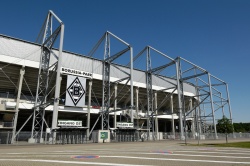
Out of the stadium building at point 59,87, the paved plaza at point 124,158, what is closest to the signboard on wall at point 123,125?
the stadium building at point 59,87

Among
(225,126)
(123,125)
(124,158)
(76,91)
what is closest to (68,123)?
(123,125)

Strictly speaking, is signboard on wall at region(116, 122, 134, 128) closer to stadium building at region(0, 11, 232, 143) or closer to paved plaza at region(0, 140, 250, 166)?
stadium building at region(0, 11, 232, 143)

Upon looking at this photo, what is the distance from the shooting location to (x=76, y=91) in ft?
133

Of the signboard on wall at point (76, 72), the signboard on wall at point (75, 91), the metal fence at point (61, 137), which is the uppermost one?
the signboard on wall at point (76, 72)

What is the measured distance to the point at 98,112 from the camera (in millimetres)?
46000

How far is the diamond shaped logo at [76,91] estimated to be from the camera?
1565 inches

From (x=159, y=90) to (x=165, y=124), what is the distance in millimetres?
19684

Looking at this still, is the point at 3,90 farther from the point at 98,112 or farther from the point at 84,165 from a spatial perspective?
the point at 84,165

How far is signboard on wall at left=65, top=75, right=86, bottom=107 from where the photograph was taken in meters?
39.4

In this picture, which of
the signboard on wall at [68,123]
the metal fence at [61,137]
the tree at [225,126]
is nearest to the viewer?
the metal fence at [61,137]

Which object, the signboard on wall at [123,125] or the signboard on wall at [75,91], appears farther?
the signboard on wall at [75,91]

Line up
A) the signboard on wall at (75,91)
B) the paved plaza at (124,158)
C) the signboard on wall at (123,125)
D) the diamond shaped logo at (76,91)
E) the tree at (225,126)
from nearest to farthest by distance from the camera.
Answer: the paved plaza at (124,158), the tree at (225,126), the signboard on wall at (123,125), the signboard on wall at (75,91), the diamond shaped logo at (76,91)

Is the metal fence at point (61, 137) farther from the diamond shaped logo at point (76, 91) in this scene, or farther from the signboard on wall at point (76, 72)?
the signboard on wall at point (76, 72)

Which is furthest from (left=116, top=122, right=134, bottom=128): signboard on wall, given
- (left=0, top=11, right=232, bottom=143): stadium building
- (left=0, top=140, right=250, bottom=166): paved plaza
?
(left=0, top=140, right=250, bottom=166): paved plaza
